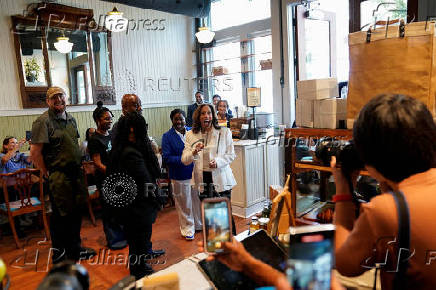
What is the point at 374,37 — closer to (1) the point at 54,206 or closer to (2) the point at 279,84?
(1) the point at 54,206

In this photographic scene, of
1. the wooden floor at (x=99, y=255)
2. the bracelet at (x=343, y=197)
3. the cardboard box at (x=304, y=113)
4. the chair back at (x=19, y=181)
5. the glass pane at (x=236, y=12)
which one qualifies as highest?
the glass pane at (x=236, y=12)

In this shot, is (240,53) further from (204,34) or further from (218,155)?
(218,155)

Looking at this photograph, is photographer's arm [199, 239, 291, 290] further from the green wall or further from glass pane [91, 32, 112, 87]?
glass pane [91, 32, 112, 87]

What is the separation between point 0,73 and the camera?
4.86m

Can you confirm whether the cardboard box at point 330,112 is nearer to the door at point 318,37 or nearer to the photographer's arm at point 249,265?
the photographer's arm at point 249,265

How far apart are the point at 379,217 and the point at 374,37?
952 millimetres

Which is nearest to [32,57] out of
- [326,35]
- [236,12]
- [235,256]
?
[236,12]

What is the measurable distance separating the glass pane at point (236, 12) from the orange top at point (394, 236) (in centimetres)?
555

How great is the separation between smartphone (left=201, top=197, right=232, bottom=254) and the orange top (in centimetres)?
32

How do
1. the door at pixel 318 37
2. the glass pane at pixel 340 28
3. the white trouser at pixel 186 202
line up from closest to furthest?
the white trouser at pixel 186 202 < the door at pixel 318 37 < the glass pane at pixel 340 28

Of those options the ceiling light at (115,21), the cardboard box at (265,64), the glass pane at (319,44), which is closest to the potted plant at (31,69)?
the ceiling light at (115,21)

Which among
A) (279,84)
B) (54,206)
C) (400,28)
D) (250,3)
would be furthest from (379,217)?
(250,3)

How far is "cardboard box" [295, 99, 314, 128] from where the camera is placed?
1.77 meters

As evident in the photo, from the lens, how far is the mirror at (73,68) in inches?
210
